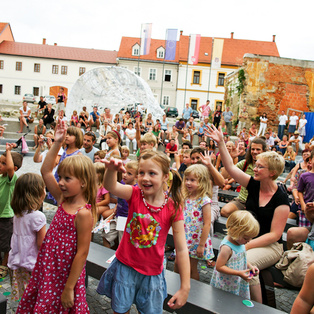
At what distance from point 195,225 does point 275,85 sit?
1739 cm

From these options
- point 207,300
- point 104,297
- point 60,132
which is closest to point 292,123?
point 104,297

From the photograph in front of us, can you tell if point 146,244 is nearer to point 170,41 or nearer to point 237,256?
point 237,256

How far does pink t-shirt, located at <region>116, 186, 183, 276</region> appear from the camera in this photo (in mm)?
2119

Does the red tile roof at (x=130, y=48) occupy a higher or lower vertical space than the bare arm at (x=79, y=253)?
higher

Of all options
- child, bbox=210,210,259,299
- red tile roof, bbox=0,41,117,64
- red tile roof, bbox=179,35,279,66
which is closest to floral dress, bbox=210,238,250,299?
child, bbox=210,210,259,299

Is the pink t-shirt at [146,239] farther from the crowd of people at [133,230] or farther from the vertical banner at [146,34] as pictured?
the vertical banner at [146,34]

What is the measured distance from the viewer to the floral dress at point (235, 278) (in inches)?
106

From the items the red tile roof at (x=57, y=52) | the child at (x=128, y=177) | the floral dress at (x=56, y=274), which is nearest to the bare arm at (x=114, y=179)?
the floral dress at (x=56, y=274)

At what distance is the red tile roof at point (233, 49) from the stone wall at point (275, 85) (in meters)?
25.8

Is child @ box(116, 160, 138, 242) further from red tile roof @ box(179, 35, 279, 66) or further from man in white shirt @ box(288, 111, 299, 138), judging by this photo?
red tile roof @ box(179, 35, 279, 66)

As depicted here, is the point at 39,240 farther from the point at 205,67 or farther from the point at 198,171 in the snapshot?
the point at 205,67

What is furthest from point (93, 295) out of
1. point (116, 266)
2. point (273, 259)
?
point (273, 259)

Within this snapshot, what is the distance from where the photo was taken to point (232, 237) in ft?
8.80

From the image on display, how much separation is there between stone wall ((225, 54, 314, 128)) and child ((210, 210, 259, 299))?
17.2 meters
